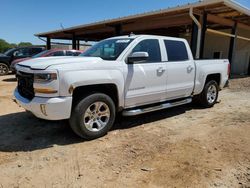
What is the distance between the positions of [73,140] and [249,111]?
16.1 ft

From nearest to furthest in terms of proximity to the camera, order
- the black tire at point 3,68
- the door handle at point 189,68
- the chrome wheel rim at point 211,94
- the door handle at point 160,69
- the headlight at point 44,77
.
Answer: the headlight at point 44,77, the door handle at point 160,69, the door handle at point 189,68, the chrome wheel rim at point 211,94, the black tire at point 3,68

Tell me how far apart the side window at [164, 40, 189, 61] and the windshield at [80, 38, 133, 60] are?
3.52ft

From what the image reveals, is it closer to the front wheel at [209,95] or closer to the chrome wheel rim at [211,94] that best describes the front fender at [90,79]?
the front wheel at [209,95]

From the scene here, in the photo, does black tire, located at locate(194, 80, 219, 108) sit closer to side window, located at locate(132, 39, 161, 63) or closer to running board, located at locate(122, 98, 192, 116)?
running board, located at locate(122, 98, 192, 116)

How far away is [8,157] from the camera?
3584 mm

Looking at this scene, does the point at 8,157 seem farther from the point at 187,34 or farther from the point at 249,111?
the point at 187,34

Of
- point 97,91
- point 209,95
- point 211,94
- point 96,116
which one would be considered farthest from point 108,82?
point 211,94

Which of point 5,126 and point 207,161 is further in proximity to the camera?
point 5,126

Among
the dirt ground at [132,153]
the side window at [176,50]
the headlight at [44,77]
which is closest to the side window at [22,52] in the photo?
the dirt ground at [132,153]

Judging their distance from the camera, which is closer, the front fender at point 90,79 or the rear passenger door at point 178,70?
the front fender at point 90,79

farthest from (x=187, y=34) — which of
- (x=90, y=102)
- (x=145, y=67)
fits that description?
(x=90, y=102)

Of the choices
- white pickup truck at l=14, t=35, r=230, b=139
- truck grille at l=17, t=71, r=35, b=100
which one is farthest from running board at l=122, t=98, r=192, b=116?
truck grille at l=17, t=71, r=35, b=100

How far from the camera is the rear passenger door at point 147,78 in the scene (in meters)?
4.62

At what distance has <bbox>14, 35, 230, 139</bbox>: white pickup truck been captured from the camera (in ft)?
12.4
